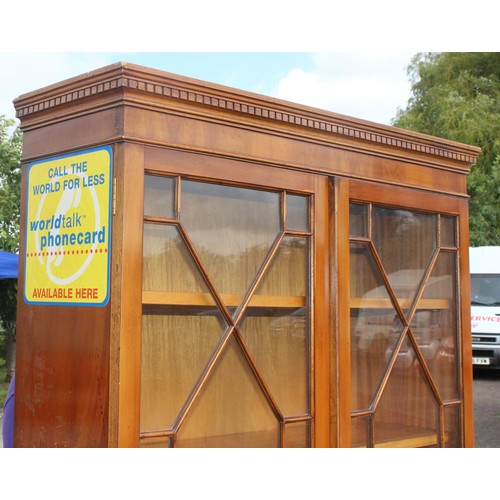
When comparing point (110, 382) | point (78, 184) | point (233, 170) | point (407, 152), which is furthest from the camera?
point (407, 152)

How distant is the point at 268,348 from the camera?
335 cm

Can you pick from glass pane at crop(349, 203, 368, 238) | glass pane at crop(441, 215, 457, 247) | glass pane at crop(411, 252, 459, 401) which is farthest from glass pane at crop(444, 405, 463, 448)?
glass pane at crop(349, 203, 368, 238)

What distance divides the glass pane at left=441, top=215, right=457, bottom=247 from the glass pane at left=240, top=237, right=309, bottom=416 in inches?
42.7

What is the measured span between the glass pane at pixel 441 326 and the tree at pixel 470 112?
12.6 meters

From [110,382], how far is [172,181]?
817 millimetres

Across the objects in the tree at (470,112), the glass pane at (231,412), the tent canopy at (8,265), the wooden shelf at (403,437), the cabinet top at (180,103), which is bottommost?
the wooden shelf at (403,437)

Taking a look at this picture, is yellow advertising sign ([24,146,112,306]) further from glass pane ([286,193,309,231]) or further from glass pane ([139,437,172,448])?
glass pane ([286,193,309,231])

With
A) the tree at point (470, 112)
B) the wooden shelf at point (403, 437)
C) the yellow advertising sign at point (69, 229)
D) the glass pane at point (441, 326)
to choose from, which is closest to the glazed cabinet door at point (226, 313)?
the yellow advertising sign at point (69, 229)

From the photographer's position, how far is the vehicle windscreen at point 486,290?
12117 millimetres

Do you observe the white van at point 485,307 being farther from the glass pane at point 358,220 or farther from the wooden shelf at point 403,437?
the glass pane at point 358,220

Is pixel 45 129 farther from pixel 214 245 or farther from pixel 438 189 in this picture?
pixel 438 189

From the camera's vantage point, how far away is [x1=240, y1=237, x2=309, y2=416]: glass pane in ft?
10.9

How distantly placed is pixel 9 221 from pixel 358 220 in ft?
29.3

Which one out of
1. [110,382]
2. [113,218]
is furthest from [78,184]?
[110,382]
